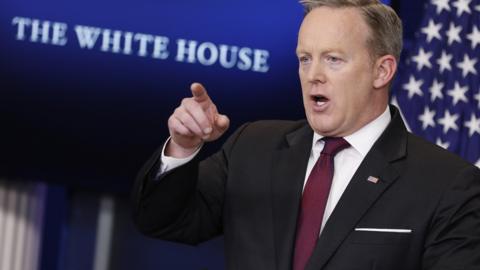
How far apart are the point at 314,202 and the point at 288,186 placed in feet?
0.27

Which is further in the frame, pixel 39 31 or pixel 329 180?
pixel 39 31

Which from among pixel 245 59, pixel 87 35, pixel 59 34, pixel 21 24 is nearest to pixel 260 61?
pixel 245 59

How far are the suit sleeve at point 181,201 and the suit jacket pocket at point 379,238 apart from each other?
410 mm

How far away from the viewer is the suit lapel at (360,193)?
2.13m

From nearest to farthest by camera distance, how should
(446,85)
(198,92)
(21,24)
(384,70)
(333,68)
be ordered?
(198,92) → (333,68) → (384,70) → (21,24) → (446,85)

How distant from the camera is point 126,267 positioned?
5.08 meters

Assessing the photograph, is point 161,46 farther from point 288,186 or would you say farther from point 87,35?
point 288,186

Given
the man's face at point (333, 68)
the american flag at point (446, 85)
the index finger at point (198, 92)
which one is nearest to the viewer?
the index finger at point (198, 92)

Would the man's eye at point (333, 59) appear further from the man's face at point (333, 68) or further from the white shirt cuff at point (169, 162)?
the white shirt cuff at point (169, 162)

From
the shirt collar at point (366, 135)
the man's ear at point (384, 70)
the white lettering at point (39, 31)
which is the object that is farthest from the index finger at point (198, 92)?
the white lettering at point (39, 31)

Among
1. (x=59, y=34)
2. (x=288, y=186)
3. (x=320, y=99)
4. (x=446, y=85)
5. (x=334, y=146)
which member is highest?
(x=59, y=34)

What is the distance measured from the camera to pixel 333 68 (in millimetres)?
2312

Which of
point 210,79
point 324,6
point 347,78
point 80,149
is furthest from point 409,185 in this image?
point 80,149

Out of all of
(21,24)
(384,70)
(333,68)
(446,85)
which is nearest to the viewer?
(333,68)
